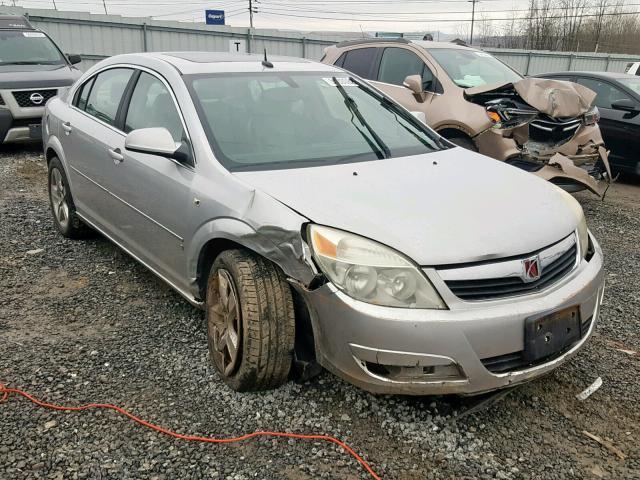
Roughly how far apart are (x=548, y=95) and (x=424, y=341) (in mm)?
4880

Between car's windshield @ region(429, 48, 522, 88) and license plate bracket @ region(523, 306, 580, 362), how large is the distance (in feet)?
15.6

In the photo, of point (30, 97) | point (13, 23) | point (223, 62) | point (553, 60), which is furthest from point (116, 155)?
point (553, 60)

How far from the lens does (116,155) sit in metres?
3.85

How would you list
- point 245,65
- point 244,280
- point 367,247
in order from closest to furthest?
point 367,247 < point 244,280 < point 245,65

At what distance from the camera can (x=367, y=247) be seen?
2.45 meters

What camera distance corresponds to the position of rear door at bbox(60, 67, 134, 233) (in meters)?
4.05

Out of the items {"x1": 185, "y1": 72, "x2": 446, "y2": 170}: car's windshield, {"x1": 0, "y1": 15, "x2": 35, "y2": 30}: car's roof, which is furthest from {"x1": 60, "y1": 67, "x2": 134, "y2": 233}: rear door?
{"x1": 0, "y1": 15, "x2": 35, "y2": 30}: car's roof

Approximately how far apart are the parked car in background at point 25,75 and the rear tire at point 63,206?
316cm

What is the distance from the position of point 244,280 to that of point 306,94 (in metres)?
1.52

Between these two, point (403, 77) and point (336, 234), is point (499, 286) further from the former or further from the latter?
point (403, 77)

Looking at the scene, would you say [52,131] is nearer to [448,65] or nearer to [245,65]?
[245,65]

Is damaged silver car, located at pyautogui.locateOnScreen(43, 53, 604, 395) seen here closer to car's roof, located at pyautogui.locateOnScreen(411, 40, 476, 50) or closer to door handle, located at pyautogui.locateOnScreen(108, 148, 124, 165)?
door handle, located at pyautogui.locateOnScreen(108, 148, 124, 165)

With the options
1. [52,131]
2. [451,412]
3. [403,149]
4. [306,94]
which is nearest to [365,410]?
[451,412]

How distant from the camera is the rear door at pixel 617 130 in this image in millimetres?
7953
